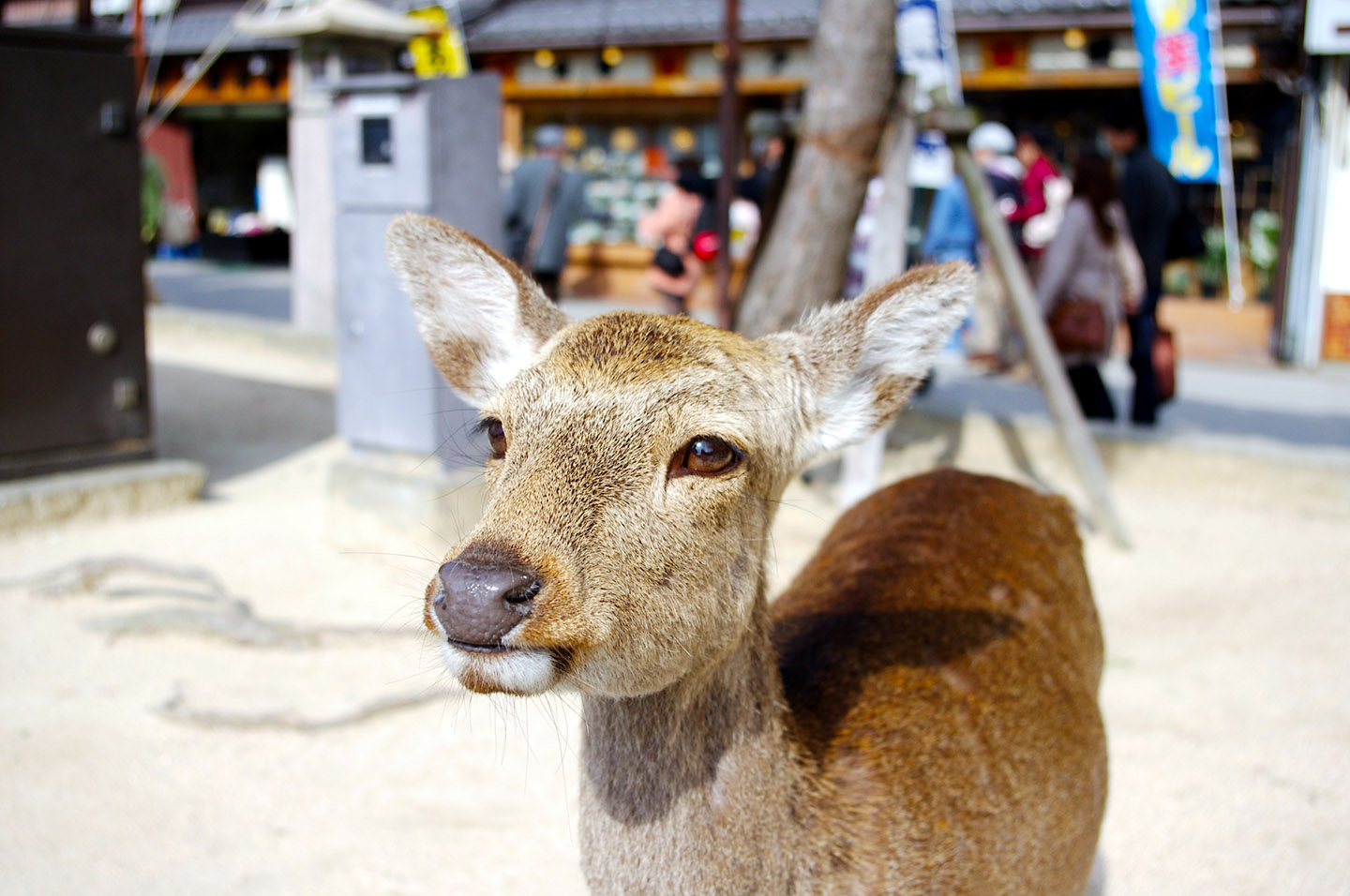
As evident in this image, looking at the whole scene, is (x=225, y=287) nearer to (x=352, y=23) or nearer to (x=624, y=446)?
(x=352, y=23)

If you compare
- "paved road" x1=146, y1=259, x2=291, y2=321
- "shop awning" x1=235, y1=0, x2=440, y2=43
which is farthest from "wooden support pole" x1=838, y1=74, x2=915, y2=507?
"paved road" x1=146, y1=259, x2=291, y2=321

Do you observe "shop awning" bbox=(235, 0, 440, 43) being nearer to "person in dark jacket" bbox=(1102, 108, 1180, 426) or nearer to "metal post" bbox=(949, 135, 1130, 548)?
"metal post" bbox=(949, 135, 1130, 548)

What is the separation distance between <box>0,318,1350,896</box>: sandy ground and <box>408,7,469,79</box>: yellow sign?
237 inches

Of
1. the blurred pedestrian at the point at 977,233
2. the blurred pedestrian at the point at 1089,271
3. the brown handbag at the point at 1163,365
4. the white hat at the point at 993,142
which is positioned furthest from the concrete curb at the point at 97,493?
the white hat at the point at 993,142

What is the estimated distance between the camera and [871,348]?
7.42 feet

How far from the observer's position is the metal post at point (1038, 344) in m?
5.71

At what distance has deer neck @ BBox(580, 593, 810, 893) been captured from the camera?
1908mm

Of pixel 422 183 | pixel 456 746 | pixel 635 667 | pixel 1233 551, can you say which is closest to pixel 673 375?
pixel 635 667

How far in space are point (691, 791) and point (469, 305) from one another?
1072mm

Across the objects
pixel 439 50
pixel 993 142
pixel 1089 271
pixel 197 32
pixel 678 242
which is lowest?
pixel 1089 271

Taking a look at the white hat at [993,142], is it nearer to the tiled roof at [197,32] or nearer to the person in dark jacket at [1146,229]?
the person in dark jacket at [1146,229]

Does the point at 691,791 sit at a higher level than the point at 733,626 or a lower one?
lower

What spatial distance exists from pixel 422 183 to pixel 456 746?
264cm

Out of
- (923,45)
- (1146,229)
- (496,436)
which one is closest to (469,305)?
(496,436)
